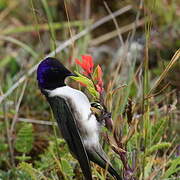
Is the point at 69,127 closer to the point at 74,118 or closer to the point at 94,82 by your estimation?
the point at 74,118

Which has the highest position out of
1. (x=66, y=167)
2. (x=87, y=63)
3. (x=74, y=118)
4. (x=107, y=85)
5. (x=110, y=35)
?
(x=87, y=63)

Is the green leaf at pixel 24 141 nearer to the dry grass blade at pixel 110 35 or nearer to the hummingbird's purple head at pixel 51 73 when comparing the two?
the hummingbird's purple head at pixel 51 73

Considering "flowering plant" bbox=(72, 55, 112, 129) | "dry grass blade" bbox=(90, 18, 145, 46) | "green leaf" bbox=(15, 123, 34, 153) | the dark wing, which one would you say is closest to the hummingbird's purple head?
the dark wing

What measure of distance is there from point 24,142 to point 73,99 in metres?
0.81

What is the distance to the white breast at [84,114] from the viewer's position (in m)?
2.73

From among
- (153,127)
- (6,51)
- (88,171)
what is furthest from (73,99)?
(6,51)

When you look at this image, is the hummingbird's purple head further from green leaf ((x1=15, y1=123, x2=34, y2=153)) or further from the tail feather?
green leaf ((x1=15, y1=123, x2=34, y2=153))

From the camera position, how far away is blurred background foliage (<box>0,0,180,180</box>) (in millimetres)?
2736

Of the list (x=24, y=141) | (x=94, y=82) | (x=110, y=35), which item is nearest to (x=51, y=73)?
(x=94, y=82)

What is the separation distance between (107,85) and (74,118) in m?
1.53

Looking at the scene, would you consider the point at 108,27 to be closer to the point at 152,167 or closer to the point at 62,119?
the point at 152,167

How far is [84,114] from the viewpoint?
9.04 ft

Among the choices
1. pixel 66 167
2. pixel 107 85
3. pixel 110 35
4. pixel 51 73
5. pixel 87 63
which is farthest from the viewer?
pixel 110 35

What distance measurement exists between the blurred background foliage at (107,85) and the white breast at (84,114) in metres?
0.13
